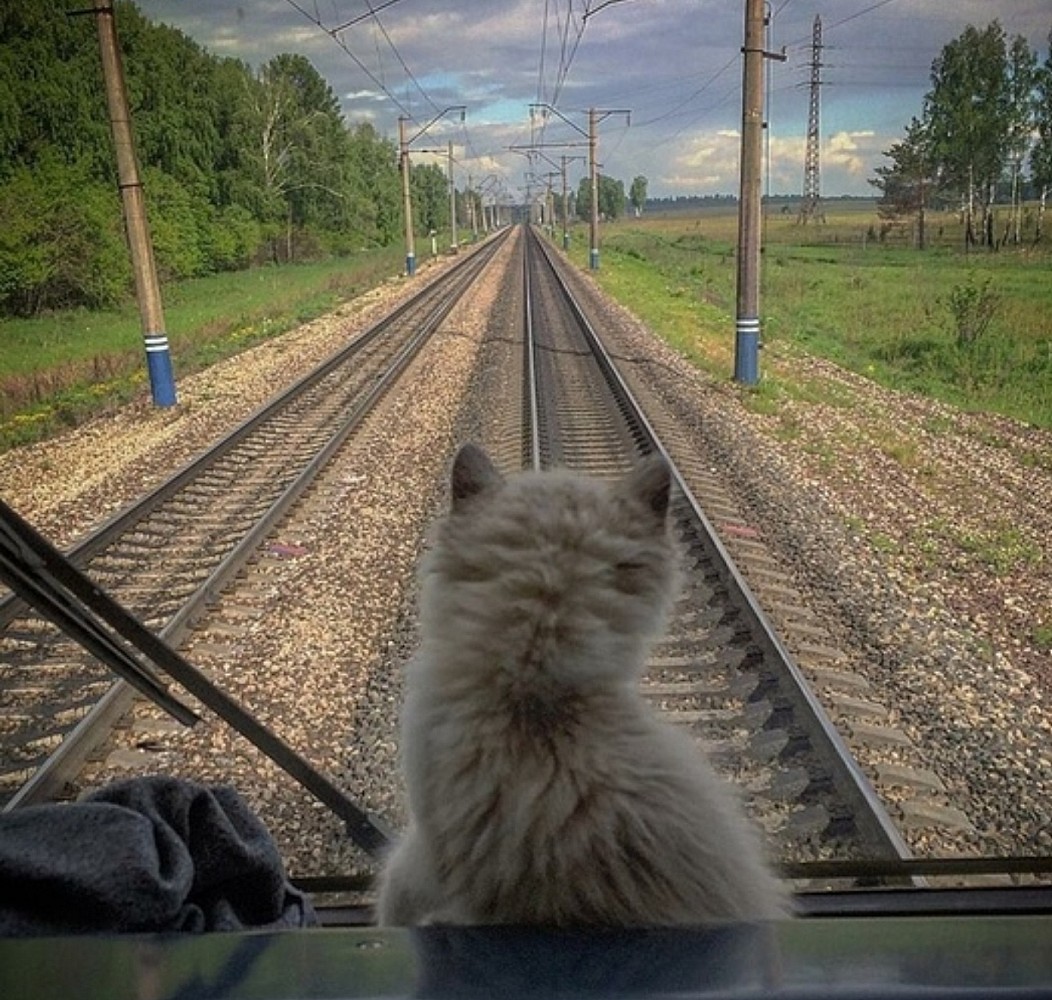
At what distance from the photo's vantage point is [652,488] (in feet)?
6.23

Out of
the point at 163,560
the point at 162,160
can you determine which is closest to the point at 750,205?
the point at 162,160

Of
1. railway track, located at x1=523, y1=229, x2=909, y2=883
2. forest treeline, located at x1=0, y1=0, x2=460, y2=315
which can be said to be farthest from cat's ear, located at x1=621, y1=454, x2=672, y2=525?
forest treeline, located at x1=0, y1=0, x2=460, y2=315

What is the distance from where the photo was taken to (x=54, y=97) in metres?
7.00

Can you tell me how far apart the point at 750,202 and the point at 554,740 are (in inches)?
477

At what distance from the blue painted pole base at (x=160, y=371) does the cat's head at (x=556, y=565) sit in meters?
9.51

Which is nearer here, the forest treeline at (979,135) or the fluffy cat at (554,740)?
the fluffy cat at (554,740)

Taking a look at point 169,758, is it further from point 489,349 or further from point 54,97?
point 489,349

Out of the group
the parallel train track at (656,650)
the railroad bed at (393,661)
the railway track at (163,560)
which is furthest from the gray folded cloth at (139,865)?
the parallel train track at (656,650)

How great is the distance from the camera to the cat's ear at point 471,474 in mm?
1912

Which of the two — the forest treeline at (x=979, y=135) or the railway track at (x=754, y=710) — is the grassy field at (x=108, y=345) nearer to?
the railway track at (x=754, y=710)

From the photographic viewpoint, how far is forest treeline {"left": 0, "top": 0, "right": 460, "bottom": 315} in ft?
21.3

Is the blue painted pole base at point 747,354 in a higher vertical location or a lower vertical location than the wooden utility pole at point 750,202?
lower

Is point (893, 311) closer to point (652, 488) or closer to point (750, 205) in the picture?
point (750, 205)

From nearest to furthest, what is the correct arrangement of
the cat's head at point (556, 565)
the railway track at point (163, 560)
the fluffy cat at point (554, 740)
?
1. the fluffy cat at point (554, 740)
2. the cat's head at point (556, 565)
3. the railway track at point (163, 560)
